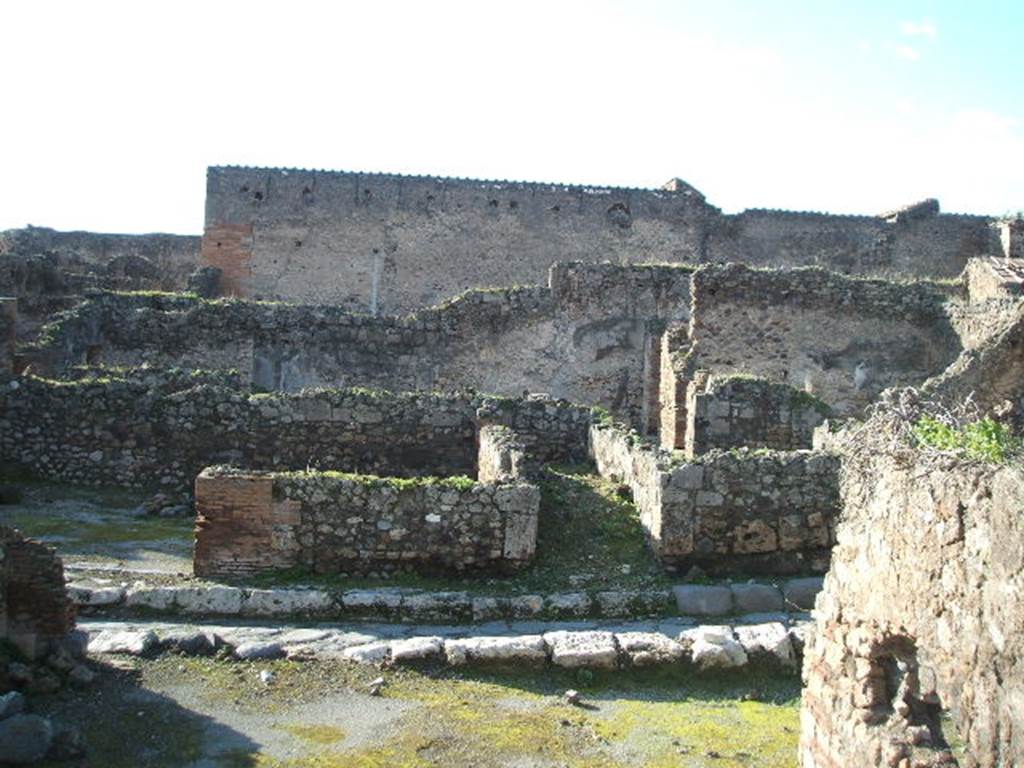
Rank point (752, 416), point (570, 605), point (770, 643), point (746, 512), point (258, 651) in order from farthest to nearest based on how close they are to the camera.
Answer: point (752, 416) → point (746, 512) → point (570, 605) → point (770, 643) → point (258, 651)

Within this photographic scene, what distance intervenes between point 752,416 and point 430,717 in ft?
22.2

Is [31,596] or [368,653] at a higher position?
[31,596]

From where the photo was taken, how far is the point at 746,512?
9.70 meters

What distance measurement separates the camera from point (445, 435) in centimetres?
1277

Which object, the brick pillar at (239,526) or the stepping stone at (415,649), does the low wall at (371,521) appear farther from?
the stepping stone at (415,649)

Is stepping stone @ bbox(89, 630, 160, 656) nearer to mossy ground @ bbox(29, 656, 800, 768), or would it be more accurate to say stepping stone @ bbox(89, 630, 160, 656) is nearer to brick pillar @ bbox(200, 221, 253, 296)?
mossy ground @ bbox(29, 656, 800, 768)

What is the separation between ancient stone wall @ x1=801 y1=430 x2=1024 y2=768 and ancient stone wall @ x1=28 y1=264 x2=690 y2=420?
12.8m

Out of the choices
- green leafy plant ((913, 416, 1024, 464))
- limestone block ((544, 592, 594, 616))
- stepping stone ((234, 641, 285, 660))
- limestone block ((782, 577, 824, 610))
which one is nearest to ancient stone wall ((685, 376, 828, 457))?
limestone block ((782, 577, 824, 610))

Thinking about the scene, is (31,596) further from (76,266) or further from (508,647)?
(76,266)

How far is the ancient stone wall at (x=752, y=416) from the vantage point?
493 inches

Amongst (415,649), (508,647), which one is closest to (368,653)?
(415,649)

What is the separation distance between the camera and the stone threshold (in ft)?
25.6

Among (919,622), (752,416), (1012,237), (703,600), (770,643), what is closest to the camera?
(919,622)

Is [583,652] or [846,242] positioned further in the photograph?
[846,242]
